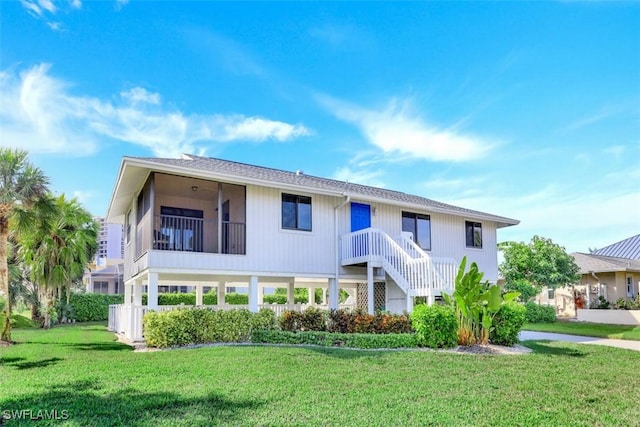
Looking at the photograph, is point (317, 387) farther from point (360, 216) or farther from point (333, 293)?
point (360, 216)

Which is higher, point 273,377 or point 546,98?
point 546,98

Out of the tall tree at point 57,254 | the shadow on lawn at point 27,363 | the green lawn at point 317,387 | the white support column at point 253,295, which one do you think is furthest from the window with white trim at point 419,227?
the tall tree at point 57,254

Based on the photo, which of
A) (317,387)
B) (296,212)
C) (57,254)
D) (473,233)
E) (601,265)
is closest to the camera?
(317,387)

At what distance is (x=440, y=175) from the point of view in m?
19.6

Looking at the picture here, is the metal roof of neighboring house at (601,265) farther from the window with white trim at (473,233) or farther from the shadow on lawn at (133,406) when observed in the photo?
the shadow on lawn at (133,406)

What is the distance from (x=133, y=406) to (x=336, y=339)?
20.4ft

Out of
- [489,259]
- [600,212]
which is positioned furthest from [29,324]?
[600,212]

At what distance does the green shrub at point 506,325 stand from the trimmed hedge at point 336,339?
2.22 m

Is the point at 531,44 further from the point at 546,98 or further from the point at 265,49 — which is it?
the point at 265,49

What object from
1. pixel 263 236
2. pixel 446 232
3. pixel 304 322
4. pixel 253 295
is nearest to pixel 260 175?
pixel 263 236

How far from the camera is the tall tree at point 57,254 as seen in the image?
18.8 m

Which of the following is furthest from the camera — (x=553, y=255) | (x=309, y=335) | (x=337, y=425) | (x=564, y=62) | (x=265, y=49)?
(x=553, y=255)

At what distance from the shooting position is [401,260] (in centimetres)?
1410

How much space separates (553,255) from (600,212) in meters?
6.01
